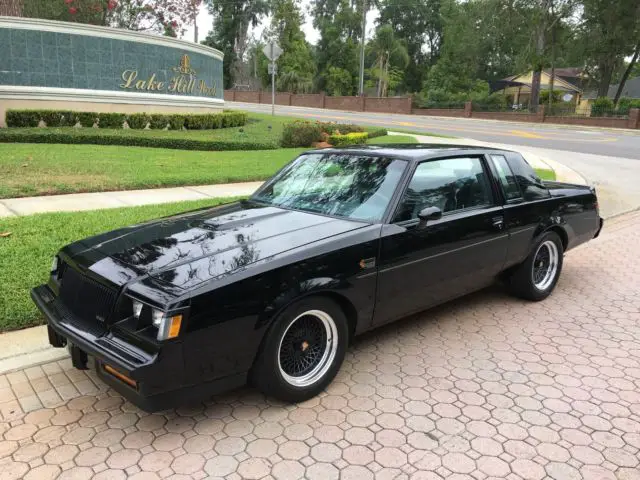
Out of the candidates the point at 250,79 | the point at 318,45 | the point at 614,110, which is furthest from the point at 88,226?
the point at 250,79

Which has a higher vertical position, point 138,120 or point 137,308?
point 138,120

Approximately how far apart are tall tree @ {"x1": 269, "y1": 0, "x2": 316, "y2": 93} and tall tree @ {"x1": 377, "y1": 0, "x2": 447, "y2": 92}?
47.7 ft

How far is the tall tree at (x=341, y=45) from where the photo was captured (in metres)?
Answer: 61.2

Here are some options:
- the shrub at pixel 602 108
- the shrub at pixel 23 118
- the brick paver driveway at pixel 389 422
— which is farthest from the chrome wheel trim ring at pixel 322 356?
the shrub at pixel 602 108

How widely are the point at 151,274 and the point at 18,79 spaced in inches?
610

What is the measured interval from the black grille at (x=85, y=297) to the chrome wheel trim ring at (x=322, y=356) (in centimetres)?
105

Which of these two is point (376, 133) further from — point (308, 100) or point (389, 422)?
point (308, 100)

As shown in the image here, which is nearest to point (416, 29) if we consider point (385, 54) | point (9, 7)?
point (385, 54)

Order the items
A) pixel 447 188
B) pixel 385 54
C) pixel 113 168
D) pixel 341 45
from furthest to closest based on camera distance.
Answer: pixel 341 45 < pixel 385 54 < pixel 113 168 < pixel 447 188

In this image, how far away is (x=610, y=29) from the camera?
1781 inches

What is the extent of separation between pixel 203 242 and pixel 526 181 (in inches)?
131

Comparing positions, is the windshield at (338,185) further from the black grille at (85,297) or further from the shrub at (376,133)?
the shrub at (376,133)

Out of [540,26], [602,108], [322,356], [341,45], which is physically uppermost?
[540,26]

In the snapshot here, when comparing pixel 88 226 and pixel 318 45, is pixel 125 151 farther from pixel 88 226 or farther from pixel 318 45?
pixel 318 45
